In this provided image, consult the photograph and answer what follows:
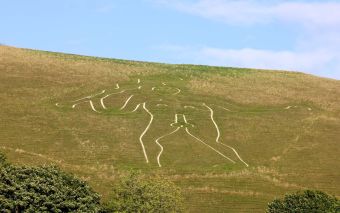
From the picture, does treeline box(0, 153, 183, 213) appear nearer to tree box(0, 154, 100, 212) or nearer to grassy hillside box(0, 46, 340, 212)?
tree box(0, 154, 100, 212)

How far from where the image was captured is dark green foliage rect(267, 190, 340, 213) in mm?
47688

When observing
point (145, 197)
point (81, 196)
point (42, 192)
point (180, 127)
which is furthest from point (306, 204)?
point (180, 127)

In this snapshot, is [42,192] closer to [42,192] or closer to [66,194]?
[42,192]

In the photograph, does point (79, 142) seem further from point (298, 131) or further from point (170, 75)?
point (170, 75)

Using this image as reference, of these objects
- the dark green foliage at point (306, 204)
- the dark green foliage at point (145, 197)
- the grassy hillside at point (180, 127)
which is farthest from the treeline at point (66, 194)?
the grassy hillside at point (180, 127)

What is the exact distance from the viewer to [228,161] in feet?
230

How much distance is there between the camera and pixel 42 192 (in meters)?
46.1

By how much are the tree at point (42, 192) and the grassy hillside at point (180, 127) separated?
11.2 m

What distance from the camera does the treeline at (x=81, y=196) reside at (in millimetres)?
45344

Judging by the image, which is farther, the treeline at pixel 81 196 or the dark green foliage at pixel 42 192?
the treeline at pixel 81 196

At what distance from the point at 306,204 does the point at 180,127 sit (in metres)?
34.7

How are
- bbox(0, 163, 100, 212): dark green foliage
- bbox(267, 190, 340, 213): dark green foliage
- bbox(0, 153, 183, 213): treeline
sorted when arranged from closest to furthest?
1. bbox(0, 163, 100, 212): dark green foliage
2. bbox(0, 153, 183, 213): treeline
3. bbox(267, 190, 340, 213): dark green foliage

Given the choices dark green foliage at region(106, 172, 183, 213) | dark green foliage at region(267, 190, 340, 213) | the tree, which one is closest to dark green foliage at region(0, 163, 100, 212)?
the tree

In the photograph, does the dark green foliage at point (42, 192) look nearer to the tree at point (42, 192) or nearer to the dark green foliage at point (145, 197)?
the tree at point (42, 192)
